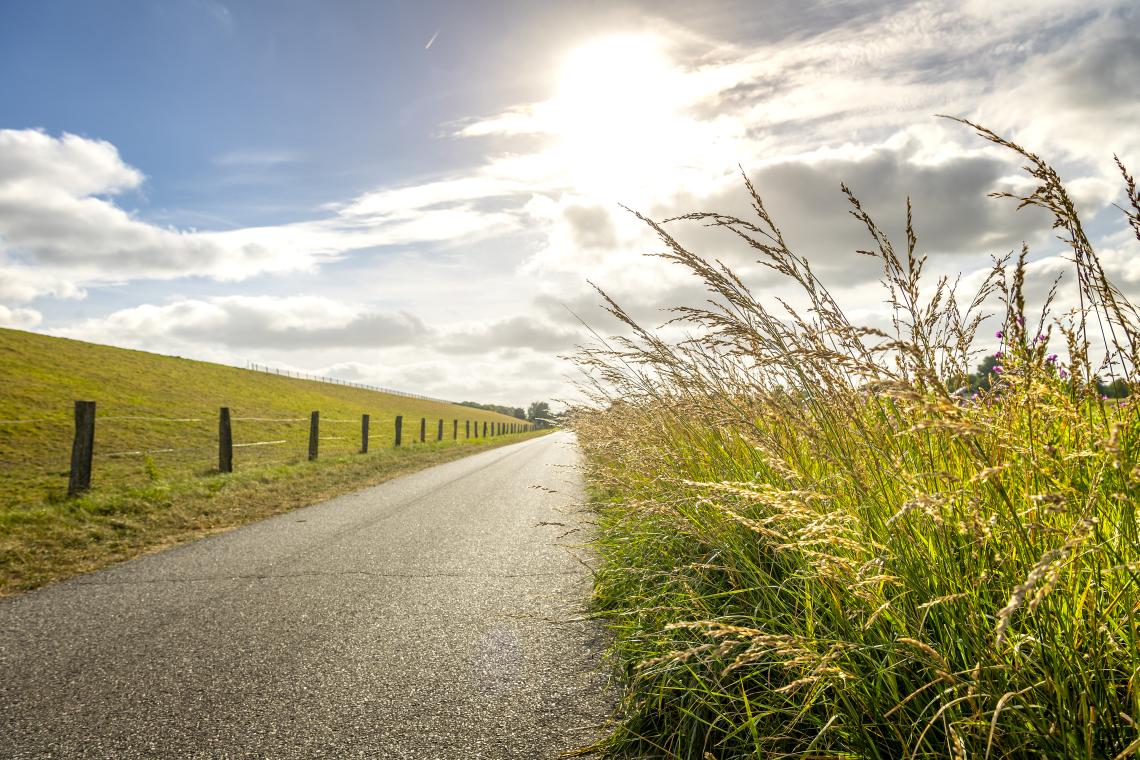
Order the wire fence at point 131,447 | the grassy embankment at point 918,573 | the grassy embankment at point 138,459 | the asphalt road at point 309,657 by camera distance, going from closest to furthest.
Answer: the grassy embankment at point 918,573 < the asphalt road at point 309,657 < the grassy embankment at point 138,459 < the wire fence at point 131,447

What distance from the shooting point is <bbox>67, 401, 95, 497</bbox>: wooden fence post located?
9.55 meters

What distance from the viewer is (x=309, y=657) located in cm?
321

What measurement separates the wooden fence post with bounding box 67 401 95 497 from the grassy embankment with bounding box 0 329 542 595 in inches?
9.0

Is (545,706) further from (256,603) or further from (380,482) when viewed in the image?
(380,482)

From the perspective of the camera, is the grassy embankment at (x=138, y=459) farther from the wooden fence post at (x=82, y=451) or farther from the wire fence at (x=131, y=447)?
the wooden fence post at (x=82, y=451)

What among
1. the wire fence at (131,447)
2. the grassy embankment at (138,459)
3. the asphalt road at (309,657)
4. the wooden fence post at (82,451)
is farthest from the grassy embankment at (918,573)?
the wire fence at (131,447)

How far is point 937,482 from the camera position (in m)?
2.23

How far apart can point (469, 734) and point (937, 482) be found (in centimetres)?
201

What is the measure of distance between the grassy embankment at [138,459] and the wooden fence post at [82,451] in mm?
228

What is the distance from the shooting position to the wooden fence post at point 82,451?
955 centimetres

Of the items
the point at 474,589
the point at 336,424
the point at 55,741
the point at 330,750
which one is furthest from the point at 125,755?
the point at 336,424

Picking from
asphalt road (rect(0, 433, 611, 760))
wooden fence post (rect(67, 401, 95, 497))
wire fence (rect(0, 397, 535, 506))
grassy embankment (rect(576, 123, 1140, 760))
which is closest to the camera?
grassy embankment (rect(576, 123, 1140, 760))

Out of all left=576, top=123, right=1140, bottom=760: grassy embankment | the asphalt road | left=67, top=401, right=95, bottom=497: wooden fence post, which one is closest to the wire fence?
left=67, top=401, right=95, bottom=497: wooden fence post

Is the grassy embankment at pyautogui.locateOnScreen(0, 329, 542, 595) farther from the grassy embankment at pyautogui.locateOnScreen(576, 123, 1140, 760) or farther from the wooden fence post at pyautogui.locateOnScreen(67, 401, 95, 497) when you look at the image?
the grassy embankment at pyautogui.locateOnScreen(576, 123, 1140, 760)
